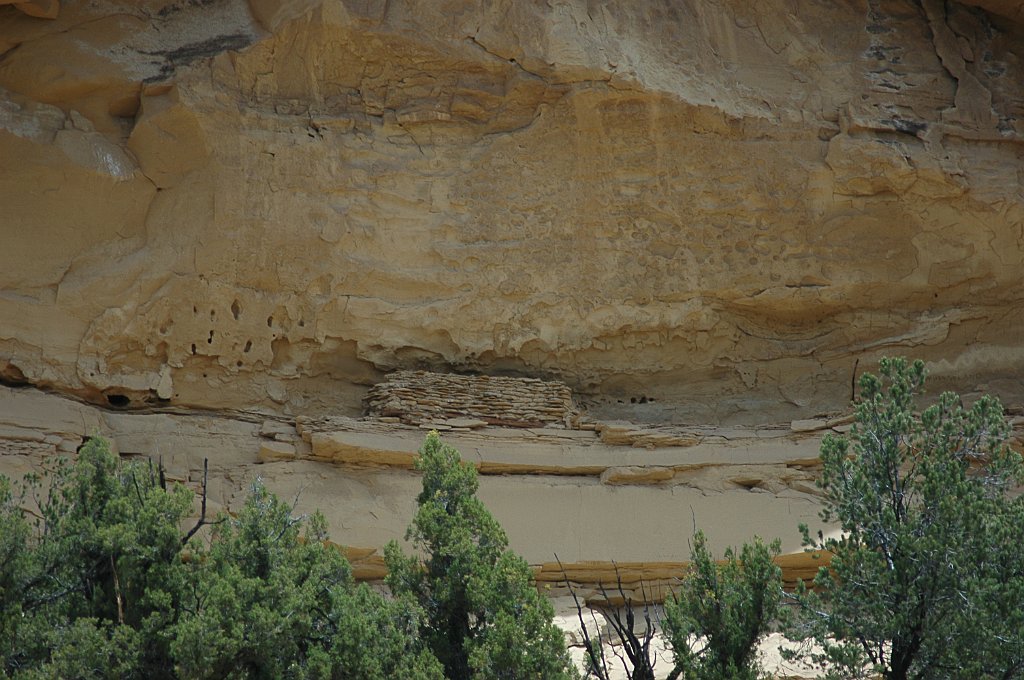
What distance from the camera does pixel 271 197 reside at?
41.9ft

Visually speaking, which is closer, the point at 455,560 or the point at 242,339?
the point at 455,560

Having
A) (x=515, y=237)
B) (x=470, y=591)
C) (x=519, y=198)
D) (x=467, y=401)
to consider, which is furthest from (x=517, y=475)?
(x=470, y=591)

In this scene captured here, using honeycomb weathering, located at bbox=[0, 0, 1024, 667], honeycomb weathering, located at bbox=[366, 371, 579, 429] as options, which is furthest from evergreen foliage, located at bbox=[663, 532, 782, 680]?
honeycomb weathering, located at bbox=[366, 371, 579, 429]

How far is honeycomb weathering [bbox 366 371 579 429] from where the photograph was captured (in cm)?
1249

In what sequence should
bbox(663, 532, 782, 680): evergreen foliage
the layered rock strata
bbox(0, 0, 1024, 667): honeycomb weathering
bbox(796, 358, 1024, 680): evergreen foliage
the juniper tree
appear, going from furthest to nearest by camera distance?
1. bbox(0, 0, 1024, 667): honeycomb weathering
2. the layered rock strata
3. bbox(663, 532, 782, 680): evergreen foliage
4. the juniper tree
5. bbox(796, 358, 1024, 680): evergreen foliage

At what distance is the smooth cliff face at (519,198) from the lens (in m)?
12.4

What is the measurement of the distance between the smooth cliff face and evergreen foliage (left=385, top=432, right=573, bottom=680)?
12.1ft

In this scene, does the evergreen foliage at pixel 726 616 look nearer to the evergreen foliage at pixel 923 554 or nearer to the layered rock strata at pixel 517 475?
the evergreen foliage at pixel 923 554

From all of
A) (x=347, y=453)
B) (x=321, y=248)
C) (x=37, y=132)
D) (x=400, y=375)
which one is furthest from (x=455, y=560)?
(x=37, y=132)

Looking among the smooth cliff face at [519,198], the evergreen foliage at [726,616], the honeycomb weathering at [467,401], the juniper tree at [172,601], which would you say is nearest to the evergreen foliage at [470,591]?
the juniper tree at [172,601]

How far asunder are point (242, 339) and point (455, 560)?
4.52 meters

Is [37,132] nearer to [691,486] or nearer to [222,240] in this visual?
[222,240]

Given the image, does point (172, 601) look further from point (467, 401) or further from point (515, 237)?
point (515, 237)

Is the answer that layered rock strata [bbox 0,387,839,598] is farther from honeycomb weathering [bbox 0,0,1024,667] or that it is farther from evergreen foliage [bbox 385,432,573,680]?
evergreen foliage [bbox 385,432,573,680]
